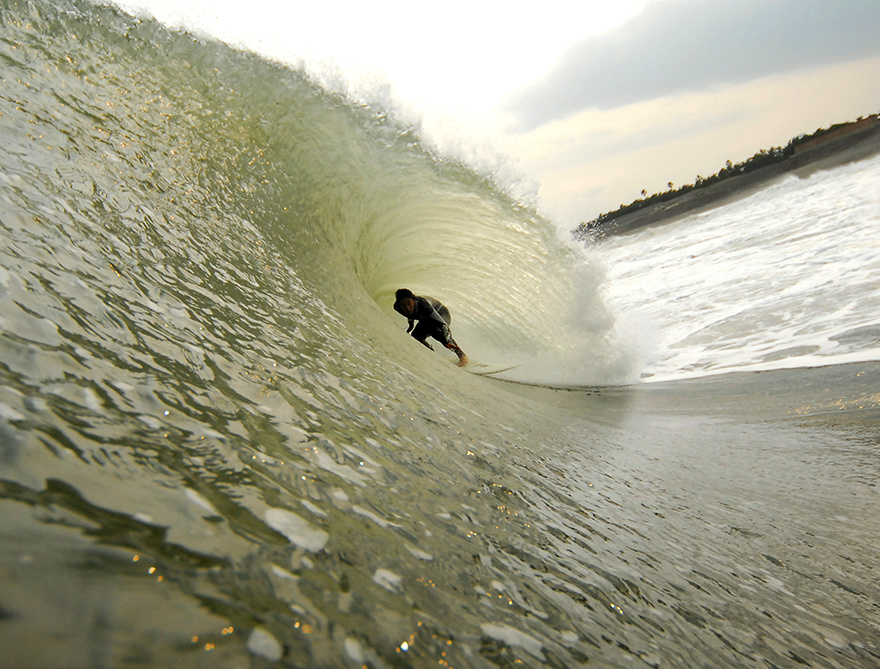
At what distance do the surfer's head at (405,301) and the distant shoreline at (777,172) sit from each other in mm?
17472

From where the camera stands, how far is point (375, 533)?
1.20m

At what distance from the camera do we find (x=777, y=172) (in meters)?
24.4

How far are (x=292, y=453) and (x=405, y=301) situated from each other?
4.39m

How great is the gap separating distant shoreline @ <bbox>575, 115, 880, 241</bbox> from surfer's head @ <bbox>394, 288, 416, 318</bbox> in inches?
688

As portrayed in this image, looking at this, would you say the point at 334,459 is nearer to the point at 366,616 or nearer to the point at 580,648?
the point at 366,616

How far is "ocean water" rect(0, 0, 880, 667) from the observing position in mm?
830

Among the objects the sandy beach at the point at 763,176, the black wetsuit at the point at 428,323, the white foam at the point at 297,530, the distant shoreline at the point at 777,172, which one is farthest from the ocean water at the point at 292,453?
the distant shoreline at the point at 777,172

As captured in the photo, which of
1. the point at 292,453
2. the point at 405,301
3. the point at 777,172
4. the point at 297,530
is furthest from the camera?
the point at 777,172

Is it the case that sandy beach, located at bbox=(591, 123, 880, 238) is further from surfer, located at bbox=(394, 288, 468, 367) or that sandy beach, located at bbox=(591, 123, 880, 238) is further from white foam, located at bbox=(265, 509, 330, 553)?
white foam, located at bbox=(265, 509, 330, 553)

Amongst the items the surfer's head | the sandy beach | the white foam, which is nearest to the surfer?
the surfer's head

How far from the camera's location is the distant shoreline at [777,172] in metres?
21.3

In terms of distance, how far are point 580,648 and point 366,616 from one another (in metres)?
0.41

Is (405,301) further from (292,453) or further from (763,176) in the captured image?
(763,176)

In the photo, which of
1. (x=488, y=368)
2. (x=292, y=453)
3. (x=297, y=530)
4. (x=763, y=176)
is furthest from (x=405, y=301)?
(x=763, y=176)
